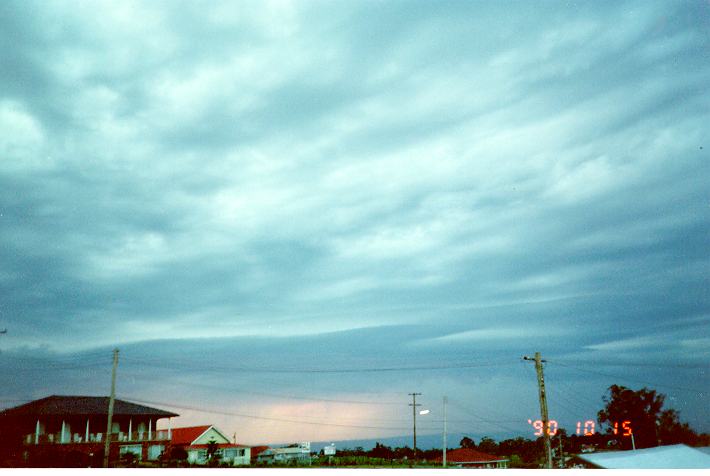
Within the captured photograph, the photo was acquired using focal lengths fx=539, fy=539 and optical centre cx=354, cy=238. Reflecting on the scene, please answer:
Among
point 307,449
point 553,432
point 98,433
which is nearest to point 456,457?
point 553,432

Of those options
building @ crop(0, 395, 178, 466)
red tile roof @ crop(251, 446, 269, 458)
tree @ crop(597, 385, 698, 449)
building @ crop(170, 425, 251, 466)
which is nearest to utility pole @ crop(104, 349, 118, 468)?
building @ crop(0, 395, 178, 466)

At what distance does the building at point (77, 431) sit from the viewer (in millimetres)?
11867

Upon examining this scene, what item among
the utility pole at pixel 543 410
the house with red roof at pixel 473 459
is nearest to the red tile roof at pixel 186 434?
the house with red roof at pixel 473 459

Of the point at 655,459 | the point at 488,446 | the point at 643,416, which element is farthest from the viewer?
the point at 643,416

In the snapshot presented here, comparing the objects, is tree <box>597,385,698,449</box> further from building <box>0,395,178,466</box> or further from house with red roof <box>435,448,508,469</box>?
building <box>0,395,178,466</box>

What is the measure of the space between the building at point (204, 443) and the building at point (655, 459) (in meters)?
7.99

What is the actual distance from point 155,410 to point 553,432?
34.9 ft

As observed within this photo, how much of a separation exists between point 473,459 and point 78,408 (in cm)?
1046

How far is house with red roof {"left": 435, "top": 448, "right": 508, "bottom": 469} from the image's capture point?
1075cm

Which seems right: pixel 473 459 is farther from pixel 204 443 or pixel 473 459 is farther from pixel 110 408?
pixel 110 408

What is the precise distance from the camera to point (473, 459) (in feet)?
45.7

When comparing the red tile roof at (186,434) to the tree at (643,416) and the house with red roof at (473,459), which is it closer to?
the house with red roof at (473,459)

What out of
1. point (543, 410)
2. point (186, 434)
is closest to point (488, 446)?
point (543, 410)
